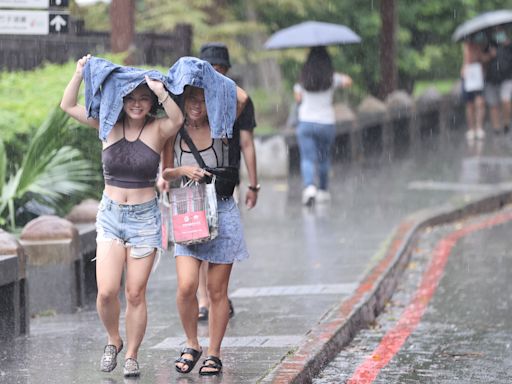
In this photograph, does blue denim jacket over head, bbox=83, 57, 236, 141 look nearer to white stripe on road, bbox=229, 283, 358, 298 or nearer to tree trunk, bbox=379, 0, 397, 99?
white stripe on road, bbox=229, 283, 358, 298

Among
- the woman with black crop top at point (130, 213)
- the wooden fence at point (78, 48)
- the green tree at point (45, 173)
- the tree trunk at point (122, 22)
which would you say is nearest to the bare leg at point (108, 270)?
the woman with black crop top at point (130, 213)

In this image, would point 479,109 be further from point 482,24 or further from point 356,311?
point 356,311

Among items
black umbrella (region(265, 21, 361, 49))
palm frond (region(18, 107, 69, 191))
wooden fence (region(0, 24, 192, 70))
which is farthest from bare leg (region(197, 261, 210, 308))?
wooden fence (region(0, 24, 192, 70))

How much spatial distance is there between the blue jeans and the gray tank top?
835 cm

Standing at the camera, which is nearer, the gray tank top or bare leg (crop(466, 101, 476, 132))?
the gray tank top

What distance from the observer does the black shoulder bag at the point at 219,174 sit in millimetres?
7883

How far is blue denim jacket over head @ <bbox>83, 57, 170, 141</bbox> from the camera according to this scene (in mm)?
7461

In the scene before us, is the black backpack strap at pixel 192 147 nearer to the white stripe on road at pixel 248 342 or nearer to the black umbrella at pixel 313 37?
the white stripe on road at pixel 248 342

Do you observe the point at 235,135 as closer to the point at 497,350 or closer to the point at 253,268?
the point at 497,350

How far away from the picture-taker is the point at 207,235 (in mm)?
7680

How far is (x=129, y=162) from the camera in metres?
7.62

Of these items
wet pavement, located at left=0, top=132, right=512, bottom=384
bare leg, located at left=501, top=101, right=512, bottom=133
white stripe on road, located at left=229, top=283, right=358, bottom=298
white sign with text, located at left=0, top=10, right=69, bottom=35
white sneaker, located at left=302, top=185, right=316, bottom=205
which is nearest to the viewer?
wet pavement, located at left=0, top=132, right=512, bottom=384

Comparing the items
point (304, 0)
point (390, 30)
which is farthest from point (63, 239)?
point (390, 30)

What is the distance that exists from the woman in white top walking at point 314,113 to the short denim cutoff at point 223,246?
8.30 metres
